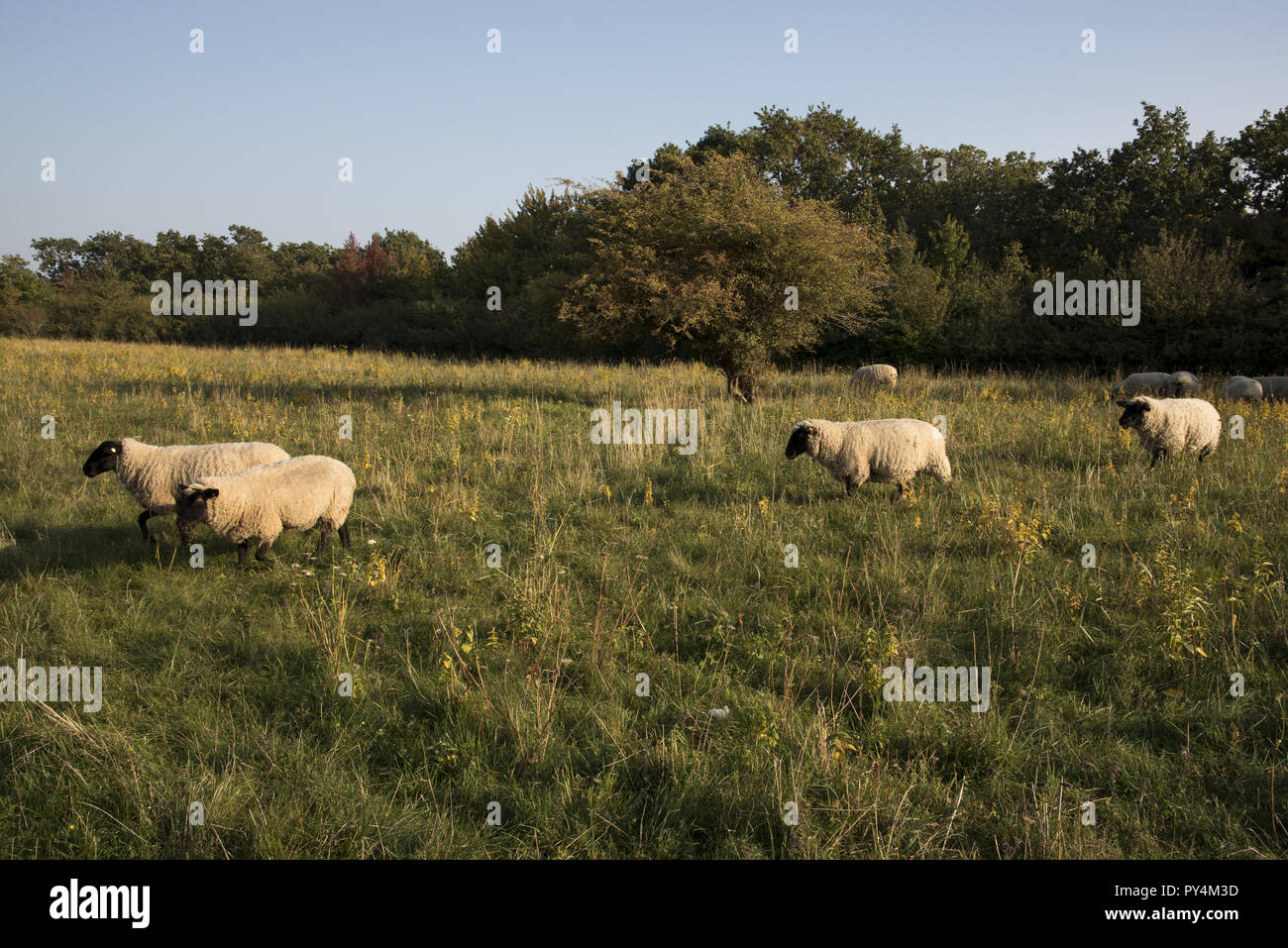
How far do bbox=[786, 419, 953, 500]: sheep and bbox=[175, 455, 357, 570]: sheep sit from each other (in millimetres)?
5424

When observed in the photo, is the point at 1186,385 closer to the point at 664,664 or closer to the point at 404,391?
the point at 664,664

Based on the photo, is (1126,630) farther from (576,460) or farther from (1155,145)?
(1155,145)

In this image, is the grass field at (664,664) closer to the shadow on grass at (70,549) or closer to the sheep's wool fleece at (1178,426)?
the shadow on grass at (70,549)

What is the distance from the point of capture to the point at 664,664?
17.0ft

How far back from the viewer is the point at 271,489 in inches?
278

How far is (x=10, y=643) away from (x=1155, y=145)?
40.5 meters

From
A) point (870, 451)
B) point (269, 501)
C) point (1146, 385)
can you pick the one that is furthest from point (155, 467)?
point (1146, 385)

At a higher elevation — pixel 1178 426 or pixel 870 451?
pixel 1178 426

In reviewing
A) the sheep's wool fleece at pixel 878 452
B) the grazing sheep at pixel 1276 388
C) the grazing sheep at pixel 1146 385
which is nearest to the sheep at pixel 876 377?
the grazing sheep at pixel 1146 385

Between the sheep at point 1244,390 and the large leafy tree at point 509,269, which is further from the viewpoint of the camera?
the large leafy tree at point 509,269

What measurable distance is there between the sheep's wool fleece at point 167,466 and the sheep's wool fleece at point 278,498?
0.84 meters

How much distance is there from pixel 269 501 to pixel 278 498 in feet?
0.28

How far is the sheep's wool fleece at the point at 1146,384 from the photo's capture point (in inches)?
651

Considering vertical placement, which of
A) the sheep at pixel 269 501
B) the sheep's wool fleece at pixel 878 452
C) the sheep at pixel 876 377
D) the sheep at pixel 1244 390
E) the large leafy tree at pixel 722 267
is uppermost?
the large leafy tree at pixel 722 267
